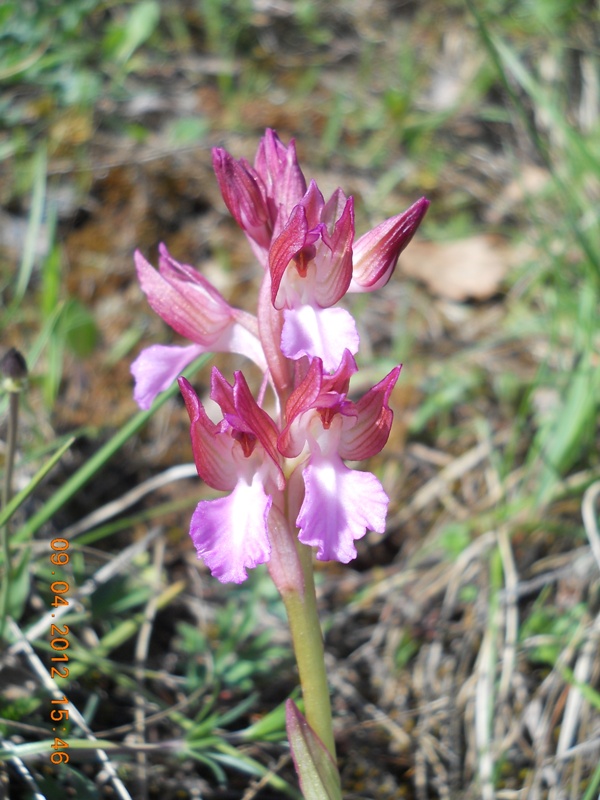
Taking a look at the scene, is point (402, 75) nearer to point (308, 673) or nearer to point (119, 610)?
point (119, 610)

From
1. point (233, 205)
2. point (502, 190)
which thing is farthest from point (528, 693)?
point (502, 190)

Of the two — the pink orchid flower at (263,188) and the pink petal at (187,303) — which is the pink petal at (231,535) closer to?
the pink petal at (187,303)

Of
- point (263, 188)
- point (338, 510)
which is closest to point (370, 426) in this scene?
point (338, 510)

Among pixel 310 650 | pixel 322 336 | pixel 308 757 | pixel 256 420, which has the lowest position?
pixel 308 757

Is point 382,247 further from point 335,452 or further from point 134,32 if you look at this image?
point 134,32

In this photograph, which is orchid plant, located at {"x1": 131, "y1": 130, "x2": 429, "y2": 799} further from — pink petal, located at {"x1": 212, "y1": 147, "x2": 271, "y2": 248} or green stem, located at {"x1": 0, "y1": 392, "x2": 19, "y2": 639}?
green stem, located at {"x1": 0, "y1": 392, "x2": 19, "y2": 639}

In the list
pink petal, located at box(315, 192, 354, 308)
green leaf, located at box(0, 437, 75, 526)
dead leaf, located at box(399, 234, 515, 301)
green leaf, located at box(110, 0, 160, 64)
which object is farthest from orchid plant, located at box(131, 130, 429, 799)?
green leaf, located at box(110, 0, 160, 64)

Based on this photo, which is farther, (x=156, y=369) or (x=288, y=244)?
(x=156, y=369)
